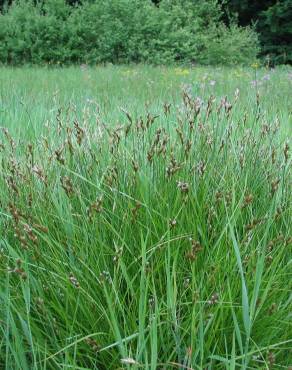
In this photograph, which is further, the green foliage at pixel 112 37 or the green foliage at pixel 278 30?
the green foliage at pixel 278 30

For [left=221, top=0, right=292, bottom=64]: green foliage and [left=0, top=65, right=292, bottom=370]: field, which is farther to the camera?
[left=221, top=0, right=292, bottom=64]: green foliage

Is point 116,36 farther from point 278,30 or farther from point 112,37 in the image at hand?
point 278,30

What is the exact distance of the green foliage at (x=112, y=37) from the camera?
1143 cm

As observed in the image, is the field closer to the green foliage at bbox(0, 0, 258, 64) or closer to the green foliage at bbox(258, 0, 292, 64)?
the green foliage at bbox(0, 0, 258, 64)

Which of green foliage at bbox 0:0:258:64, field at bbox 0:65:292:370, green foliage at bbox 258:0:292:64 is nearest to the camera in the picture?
field at bbox 0:65:292:370

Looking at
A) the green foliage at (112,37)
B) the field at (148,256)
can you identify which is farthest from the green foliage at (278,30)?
the field at (148,256)

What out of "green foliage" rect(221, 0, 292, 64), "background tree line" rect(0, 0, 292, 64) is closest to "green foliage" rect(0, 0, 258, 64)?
"background tree line" rect(0, 0, 292, 64)

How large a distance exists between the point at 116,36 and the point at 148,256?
10.6m

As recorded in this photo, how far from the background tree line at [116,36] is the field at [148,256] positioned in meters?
9.20

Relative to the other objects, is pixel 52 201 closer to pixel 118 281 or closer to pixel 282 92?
pixel 118 281

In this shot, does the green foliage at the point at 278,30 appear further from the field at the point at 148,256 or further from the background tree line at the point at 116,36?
the field at the point at 148,256

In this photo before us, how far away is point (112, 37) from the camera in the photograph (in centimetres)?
1148

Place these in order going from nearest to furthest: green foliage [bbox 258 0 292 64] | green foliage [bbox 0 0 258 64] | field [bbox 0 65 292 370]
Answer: field [bbox 0 65 292 370] → green foliage [bbox 0 0 258 64] → green foliage [bbox 258 0 292 64]

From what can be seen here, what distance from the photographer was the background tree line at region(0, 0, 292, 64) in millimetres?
11430
